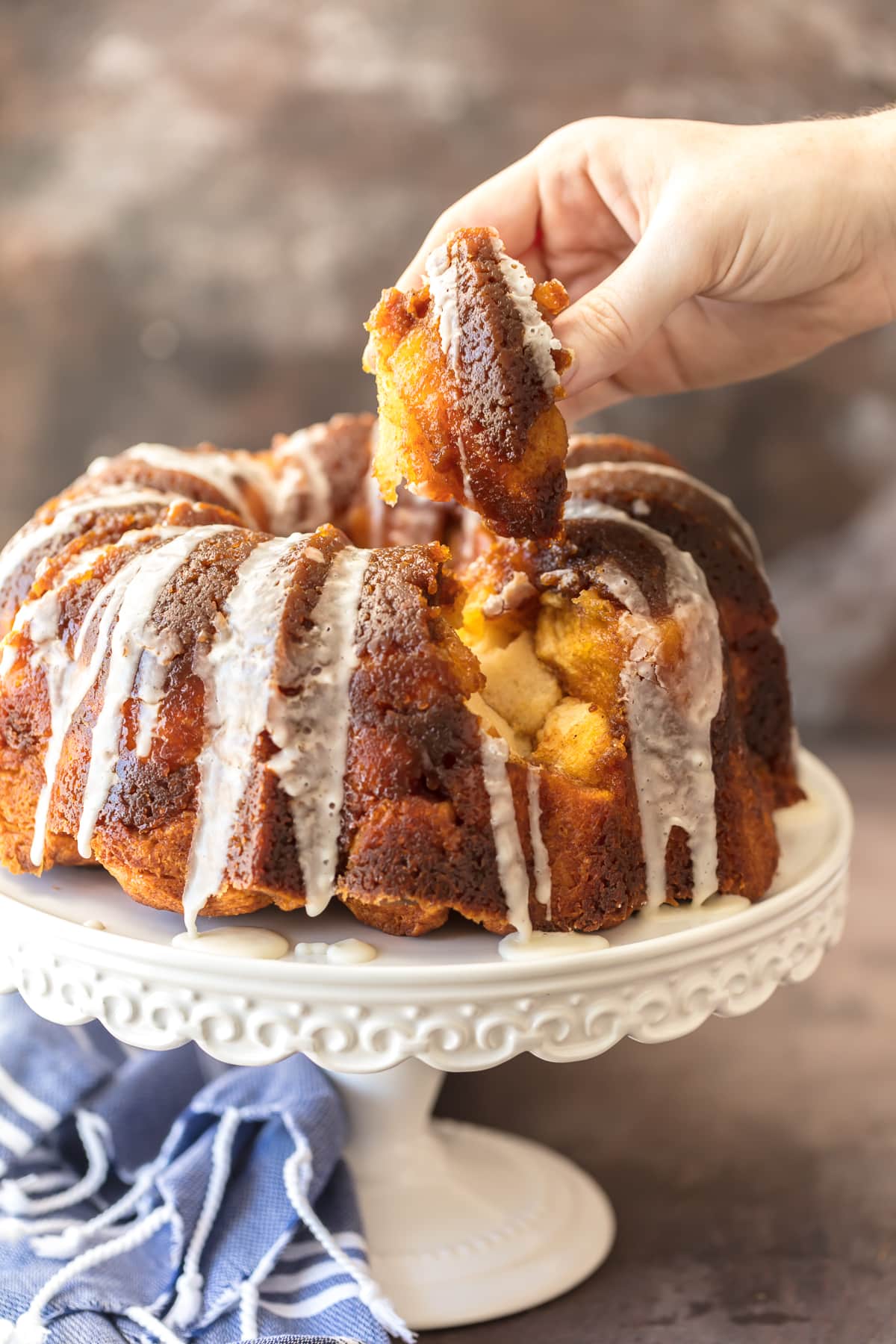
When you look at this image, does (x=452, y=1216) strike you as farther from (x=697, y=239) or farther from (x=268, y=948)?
(x=697, y=239)

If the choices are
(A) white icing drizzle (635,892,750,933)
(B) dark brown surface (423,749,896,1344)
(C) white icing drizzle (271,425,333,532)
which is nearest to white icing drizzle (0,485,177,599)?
(C) white icing drizzle (271,425,333,532)

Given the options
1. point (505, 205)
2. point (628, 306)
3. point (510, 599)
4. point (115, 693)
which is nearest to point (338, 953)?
point (115, 693)

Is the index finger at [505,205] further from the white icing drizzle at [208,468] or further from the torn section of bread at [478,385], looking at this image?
the torn section of bread at [478,385]

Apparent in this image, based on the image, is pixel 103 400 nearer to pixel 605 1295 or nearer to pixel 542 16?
pixel 542 16

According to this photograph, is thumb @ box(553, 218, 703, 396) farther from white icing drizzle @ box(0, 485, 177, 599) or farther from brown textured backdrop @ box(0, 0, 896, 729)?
brown textured backdrop @ box(0, 0, 896, 729)

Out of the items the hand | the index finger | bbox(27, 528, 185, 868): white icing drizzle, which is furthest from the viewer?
the index finger

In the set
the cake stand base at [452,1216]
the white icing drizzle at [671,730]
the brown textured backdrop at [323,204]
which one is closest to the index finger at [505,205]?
the white icing drizzle at [671,730]
